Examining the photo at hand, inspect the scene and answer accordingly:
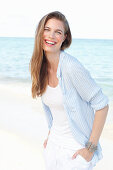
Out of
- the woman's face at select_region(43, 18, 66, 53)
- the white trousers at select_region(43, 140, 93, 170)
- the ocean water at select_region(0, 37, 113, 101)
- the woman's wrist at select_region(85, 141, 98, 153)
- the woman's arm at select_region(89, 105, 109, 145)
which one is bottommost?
the ocean water at select_region(0, 37, 113, 101)

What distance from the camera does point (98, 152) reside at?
6.52 feet

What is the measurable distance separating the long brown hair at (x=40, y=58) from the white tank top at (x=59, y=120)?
0.09 metres

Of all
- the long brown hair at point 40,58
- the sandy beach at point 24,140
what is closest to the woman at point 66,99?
the long brown hair at point 40,58

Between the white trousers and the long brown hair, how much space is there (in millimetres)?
413

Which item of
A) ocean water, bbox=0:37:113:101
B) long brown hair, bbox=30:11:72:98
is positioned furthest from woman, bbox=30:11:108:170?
ocean water, bbox=0:37:113:101

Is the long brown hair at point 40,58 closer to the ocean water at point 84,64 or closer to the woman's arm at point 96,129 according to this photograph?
the woman's arm at point 96,129

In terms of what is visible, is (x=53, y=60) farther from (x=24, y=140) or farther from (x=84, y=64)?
(x=84, y=64)

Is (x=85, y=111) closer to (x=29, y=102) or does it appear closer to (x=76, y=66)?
(x=76, y=66)

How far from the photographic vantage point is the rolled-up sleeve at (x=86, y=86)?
173 cm

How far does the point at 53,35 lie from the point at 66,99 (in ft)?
1.42

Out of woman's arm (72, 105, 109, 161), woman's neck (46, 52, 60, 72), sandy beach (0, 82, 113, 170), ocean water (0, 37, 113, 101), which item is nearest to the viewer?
woman's arm (72, 105, 109, 161)

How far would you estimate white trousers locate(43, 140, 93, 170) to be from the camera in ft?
6.16

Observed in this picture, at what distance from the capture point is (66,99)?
179cm

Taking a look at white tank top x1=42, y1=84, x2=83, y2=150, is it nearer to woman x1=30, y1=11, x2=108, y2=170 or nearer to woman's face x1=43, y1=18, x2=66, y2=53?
woman x1=30, y1=11, x2=108, y2=170
